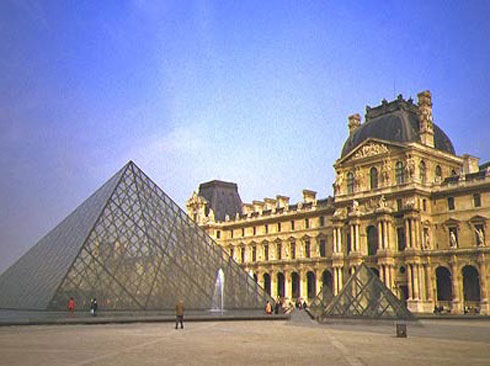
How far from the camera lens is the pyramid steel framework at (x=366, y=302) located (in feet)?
77.1

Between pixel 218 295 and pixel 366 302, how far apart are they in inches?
307

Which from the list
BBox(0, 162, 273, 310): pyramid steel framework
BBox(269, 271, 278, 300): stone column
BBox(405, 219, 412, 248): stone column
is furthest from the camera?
BBox(269, 271, 278, 300): stone column

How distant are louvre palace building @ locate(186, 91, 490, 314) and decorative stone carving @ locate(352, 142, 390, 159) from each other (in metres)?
0.10

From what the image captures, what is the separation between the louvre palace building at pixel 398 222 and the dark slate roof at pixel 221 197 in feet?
39.6

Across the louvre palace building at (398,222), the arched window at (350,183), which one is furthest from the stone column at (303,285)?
the arched window at (350,183)

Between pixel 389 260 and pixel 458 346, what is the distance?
33.1 metres

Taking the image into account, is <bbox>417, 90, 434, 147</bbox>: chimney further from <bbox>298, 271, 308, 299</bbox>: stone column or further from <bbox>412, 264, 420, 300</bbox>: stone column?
<bbox>298, 271, 308, 299</bbox>: stone column

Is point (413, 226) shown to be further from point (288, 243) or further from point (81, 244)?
point (81, 244)

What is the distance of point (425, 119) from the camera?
1874 inches

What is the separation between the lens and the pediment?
4709 centimetres

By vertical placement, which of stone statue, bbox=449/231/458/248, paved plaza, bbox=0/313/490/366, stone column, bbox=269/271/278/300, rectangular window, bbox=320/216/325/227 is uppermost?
rectangular window, bbox=320/216/325/227

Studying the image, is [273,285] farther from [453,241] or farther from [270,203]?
[453,241]

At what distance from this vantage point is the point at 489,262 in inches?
1598

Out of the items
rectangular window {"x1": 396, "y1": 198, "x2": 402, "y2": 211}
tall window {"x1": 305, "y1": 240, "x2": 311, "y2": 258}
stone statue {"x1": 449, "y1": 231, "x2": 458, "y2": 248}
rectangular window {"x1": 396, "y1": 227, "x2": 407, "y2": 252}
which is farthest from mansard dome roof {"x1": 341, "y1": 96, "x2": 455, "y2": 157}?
tall window {"x1": 305, "y1": 240, "x2": 311, "y2": 258}
